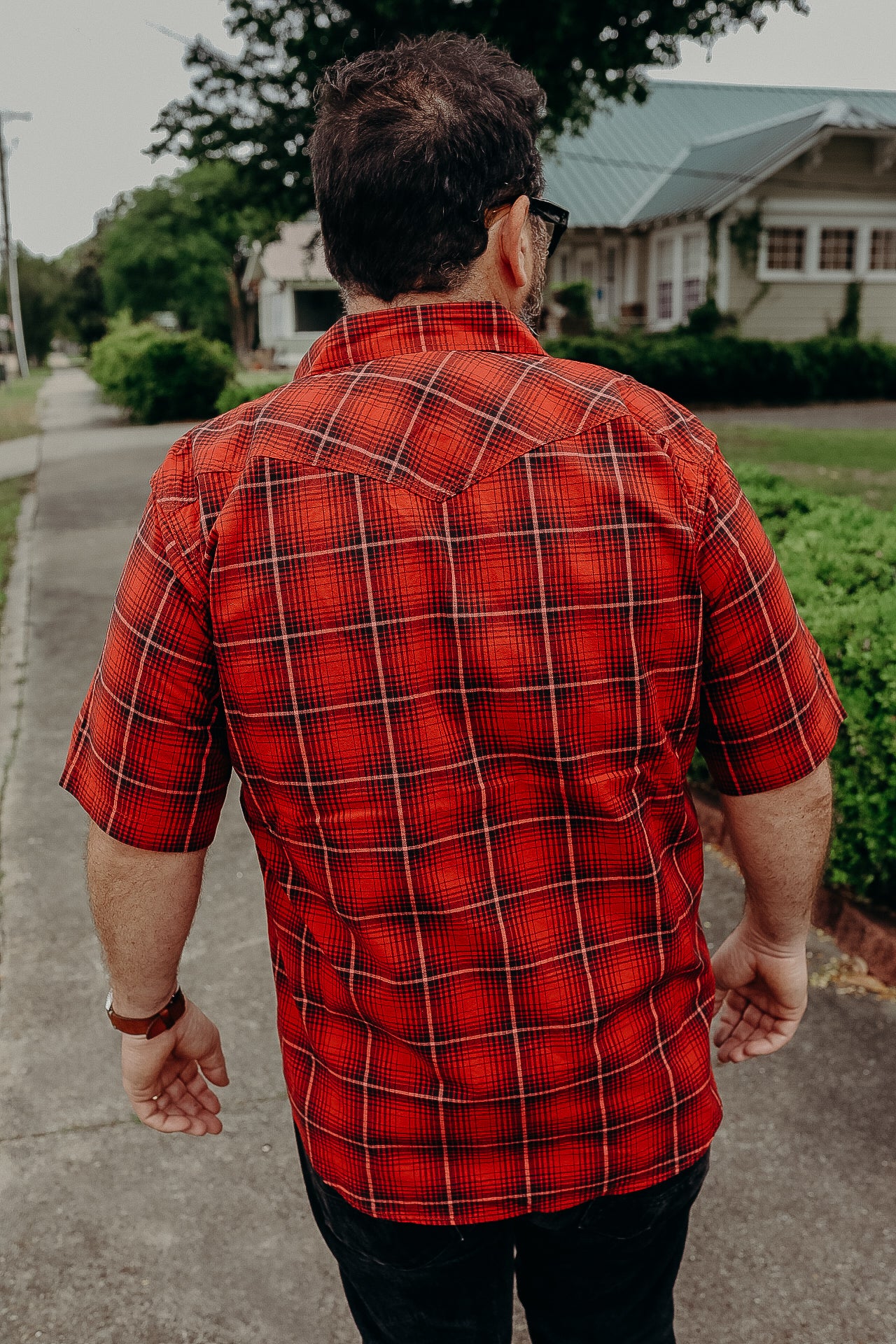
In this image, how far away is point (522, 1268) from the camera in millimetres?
1627

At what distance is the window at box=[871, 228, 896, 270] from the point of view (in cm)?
2655

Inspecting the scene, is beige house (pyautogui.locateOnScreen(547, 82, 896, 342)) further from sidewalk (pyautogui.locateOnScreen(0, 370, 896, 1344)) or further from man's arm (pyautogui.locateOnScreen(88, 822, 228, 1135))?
man's arm (pyautogui.locateOnScreen(88, 822, 228, 1135))

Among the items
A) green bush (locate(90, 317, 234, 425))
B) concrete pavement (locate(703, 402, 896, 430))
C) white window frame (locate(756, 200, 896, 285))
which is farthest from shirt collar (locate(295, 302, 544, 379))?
white window frame (locate(756, 200, 896, 285))

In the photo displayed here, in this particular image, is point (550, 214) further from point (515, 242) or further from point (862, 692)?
point (862, 692)

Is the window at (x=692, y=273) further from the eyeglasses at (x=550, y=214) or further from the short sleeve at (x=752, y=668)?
the short sleeve at (x=752, y=668)

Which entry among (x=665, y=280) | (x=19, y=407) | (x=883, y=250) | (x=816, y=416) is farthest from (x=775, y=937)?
(x=19, y=407)

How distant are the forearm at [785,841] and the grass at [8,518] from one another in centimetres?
792

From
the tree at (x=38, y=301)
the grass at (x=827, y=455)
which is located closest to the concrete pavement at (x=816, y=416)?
the grass at (x=827, y=455)

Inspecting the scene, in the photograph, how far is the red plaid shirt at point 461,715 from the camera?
129cm

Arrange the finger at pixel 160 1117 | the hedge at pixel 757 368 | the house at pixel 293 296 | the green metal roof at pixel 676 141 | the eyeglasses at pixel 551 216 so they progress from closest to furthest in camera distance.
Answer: the eyeglasses at pixel 551 216 < the finger at pixel 160 1117 < the hedge at pixel 757 368 < the green metal roof at pixel 676 141 < the house at pixel 293 296

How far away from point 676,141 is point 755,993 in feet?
117

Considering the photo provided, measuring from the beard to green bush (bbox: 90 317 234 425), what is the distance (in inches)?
940

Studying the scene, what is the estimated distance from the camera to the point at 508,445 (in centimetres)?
127

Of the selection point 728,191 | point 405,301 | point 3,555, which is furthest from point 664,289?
point 405,301
